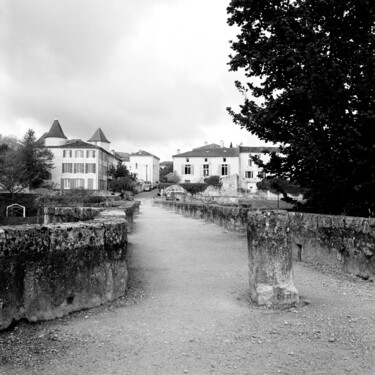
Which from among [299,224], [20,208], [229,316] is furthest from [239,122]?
[20,208]

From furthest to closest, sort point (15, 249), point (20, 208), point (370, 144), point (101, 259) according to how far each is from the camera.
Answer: point (20, 208), point (370, 144), point (101, 259), point (15, 249)

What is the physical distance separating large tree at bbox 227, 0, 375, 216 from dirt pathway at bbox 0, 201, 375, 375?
3.90 meters

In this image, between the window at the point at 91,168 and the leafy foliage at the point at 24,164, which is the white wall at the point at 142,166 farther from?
the leafy foliage at the point at 24,164

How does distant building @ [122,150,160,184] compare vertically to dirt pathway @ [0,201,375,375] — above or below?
above

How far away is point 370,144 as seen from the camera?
9266 mm

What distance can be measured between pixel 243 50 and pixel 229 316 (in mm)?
9276

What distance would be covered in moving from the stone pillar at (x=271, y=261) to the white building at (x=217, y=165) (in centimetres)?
7331

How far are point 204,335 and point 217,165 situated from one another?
76800mm

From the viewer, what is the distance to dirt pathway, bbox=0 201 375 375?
347 centimetres

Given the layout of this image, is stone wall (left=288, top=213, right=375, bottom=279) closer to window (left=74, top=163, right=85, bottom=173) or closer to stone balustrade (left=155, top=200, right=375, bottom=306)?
stone balustrade (left=155, top=200, right=375, bottom=306)

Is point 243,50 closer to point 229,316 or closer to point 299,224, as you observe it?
point 299,224

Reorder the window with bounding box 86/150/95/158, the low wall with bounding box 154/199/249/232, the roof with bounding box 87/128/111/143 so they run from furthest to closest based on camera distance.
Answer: the roof with bounding box 87/128/111/143, the window with bounding box 86/150/95/158, the low wall with bounding box 154/199/249/232

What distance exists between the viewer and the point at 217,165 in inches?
3169

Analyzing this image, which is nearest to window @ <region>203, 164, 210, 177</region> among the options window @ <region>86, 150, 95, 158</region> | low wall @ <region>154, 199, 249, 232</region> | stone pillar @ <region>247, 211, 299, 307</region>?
window @ <region>86, 150, 95, 158</region>
